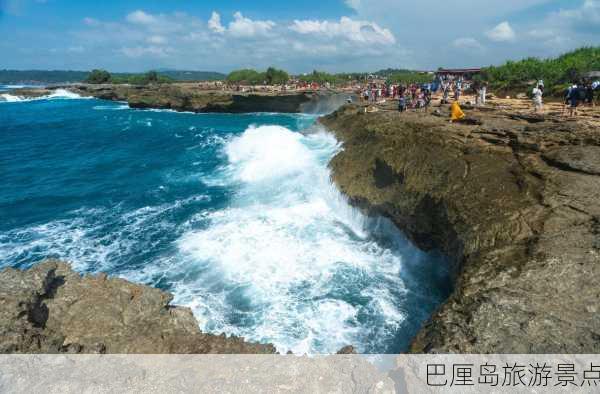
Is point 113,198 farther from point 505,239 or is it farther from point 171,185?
point 505,239

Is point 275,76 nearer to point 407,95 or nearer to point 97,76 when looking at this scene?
point 407,95

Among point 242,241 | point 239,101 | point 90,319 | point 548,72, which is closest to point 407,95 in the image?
point 548,72

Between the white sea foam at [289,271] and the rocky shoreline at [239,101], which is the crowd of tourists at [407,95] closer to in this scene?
the white sea foam at [289,271]

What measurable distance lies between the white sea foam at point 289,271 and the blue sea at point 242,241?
0.14 feet

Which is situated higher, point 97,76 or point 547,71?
point 97,76

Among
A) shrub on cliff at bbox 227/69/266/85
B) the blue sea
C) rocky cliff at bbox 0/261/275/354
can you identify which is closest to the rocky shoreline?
shrub on cliff at bbox 227/69/266/85

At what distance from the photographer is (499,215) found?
27.0 ft

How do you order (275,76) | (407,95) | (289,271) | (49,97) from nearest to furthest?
(289,271) < (407,95) < (275,76) < (49,97)

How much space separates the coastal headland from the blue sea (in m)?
1.79

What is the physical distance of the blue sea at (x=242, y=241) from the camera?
8.81 metres

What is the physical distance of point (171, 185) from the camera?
19969 millimetres

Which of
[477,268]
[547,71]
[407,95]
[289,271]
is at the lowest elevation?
[289,271]

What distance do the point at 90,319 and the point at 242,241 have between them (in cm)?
686

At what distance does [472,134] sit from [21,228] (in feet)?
61.7
